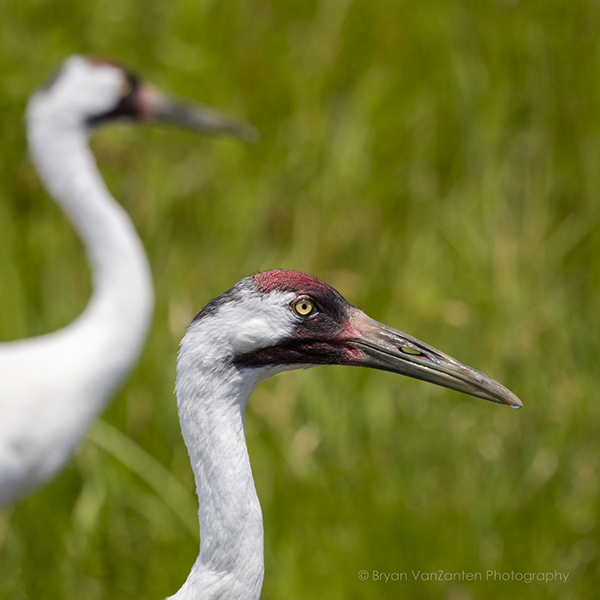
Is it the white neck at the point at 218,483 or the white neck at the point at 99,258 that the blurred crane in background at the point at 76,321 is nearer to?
the white neck at the point at 99,258

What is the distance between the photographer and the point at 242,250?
5520 mm

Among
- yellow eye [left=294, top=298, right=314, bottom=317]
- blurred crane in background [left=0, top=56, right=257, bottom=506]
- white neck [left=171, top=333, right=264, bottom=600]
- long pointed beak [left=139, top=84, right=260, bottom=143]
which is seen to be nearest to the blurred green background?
blurred crane in background [left=0, top=56, right=257, bottom=506]

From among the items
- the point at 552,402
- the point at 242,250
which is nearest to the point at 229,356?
the point at 552,402

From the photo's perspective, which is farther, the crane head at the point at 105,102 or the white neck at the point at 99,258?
the crane head at the point at 105,102

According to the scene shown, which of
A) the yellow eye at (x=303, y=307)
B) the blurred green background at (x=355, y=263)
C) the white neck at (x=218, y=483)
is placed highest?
the yellow eye at (x=303, y=307)

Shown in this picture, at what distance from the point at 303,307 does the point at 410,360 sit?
277mm

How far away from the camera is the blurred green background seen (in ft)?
12.4

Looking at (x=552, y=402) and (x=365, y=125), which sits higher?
(x=365, y=125)

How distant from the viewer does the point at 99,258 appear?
4016 millimetres

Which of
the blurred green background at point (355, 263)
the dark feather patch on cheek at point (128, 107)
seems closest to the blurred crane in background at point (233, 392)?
the blurred green background at point (355, 263)

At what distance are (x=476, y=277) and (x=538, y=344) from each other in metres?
0.61

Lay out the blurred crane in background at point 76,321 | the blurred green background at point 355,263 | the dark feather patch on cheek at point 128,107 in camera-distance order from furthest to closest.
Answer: the dark feather patch on cheek at point 128,107
the blurred green background at point 355,263
the blurred crane in background at point 76,321

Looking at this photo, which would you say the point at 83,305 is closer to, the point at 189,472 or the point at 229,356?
the point at 189,472

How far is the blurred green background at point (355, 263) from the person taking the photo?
3768 mm
